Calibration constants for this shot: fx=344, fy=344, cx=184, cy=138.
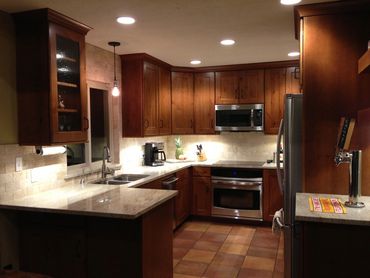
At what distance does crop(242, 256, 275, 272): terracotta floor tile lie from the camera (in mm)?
3516

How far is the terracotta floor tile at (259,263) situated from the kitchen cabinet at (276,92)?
2.00 m

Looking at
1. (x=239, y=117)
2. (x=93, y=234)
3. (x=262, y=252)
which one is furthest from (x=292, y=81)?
(x=93, y=234)

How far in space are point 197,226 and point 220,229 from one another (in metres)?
0.35

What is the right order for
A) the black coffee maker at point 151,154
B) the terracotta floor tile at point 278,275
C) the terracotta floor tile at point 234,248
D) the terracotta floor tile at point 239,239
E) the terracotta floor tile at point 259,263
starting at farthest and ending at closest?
the black coffee maker at point 151,154 < the terracotta floor tile at point 239,239 < the terracotta floor tile at point 234,248 < the terracotta floor tile at point 259,263 < the terracotta floor tile at point 278,275

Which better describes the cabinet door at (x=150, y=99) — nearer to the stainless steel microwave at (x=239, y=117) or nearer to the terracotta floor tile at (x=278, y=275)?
the stainless steel microwave at (x=239, y=117)

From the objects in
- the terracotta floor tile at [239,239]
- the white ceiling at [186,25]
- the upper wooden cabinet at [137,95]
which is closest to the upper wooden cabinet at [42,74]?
the white ceiling at [186,25]

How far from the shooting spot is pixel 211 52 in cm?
429

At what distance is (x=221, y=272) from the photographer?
339cm

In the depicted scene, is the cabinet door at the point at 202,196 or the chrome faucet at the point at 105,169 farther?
the cabinet door at the point at 202,196

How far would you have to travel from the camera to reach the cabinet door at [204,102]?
5.36 meters

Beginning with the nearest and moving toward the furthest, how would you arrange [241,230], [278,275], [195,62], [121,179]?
1. [278,275]
2. [121,179]
3. [241,230]
4. [195,62]

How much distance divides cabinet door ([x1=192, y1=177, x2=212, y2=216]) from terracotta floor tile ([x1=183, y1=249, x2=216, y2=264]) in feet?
3.87

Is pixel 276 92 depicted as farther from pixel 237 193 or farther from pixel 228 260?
pixel 228 260

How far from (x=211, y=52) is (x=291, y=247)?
8.38 feet
